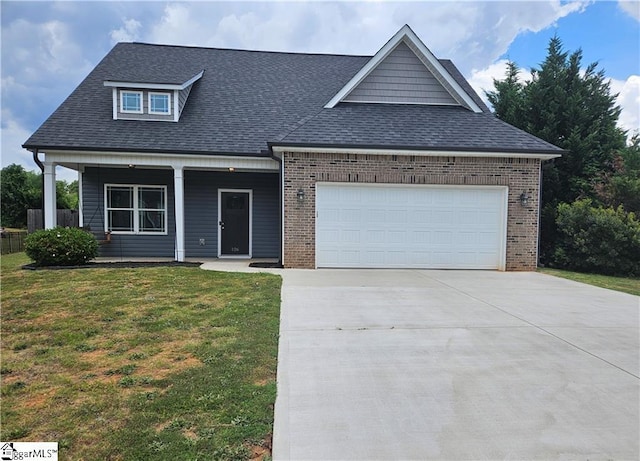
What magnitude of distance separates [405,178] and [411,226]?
4.26 ft

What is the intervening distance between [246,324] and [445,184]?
726 cm

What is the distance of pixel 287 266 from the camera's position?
10.4 meters

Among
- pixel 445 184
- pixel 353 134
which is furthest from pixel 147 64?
pixel 445 184

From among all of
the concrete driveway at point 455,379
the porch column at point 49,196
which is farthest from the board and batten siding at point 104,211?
the concrete driveway at point 455,379

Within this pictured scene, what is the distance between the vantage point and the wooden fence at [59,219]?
1136cm

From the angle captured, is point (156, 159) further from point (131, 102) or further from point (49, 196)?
point (49, 196)

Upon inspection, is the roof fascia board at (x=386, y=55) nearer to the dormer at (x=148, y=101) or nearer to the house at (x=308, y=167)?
the house at (x=308, y=167)

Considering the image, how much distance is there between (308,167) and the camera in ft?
33.6

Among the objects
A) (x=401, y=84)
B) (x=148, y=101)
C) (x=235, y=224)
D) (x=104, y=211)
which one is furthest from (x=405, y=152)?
(x=104, y=211)

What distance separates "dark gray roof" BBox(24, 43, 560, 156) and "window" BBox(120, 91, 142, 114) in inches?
17.2

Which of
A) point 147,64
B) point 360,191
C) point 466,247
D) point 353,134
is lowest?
point 466,247

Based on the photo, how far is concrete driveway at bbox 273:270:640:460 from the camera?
9.02 ft

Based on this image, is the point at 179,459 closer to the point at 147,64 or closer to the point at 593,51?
the point at 147,64

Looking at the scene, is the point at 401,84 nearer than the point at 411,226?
No
